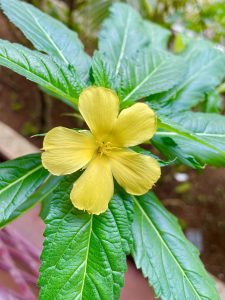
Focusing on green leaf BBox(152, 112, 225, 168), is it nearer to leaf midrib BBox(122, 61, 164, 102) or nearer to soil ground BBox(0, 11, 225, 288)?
leaf midrib BBox(122, 61, 164, 102)

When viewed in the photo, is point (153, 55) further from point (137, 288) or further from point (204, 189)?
point (204, 189)

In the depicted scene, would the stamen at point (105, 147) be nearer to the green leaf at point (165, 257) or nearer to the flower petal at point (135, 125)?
the flower petal at point (135, 125)

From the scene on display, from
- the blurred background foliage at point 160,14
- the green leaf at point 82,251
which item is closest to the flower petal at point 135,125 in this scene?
the green leaf at point 82,251

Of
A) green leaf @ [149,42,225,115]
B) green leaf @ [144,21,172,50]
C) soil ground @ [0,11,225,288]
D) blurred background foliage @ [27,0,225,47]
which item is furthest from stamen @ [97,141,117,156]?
blurred background foliage @ [27,0,225,47]

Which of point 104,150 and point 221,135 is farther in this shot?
point 221,135

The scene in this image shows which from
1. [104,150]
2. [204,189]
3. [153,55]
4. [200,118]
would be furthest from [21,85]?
[104,150]
